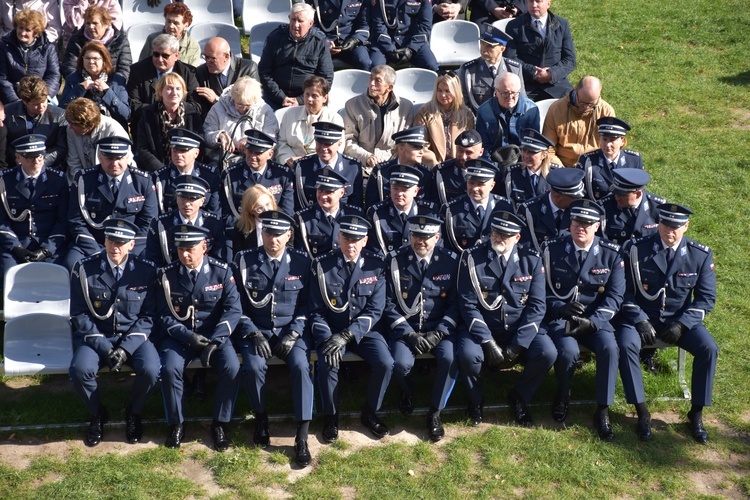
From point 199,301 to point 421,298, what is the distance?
5.76 feet

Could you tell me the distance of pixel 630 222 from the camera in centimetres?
930

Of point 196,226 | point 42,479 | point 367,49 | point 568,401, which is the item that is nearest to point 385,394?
point 568,401

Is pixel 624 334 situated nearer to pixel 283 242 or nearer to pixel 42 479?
pixel 283 242

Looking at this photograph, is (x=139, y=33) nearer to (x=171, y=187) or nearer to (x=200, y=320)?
(x=171, y=187)

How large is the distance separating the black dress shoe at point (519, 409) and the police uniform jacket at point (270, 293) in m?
1.75

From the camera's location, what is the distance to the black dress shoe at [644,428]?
8.22 m

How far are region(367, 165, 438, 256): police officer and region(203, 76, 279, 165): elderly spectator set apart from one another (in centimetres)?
152

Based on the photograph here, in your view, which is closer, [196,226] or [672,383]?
[196,226]

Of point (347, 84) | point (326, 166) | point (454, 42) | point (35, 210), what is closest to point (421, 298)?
point (326, 166)

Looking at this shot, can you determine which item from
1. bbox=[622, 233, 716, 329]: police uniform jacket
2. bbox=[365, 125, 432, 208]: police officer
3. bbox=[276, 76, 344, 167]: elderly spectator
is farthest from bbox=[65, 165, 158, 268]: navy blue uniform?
bbox=[622, 233, 716, 329]: police uniform jacket

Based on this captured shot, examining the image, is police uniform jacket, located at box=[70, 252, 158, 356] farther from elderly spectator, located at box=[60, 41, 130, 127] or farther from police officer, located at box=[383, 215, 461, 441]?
elderly spectator, located at box=[60, 41, 130, 127]

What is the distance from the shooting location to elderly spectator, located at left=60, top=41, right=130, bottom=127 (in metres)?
10.5

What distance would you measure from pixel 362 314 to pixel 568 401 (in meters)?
1.79

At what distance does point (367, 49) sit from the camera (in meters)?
12.4
